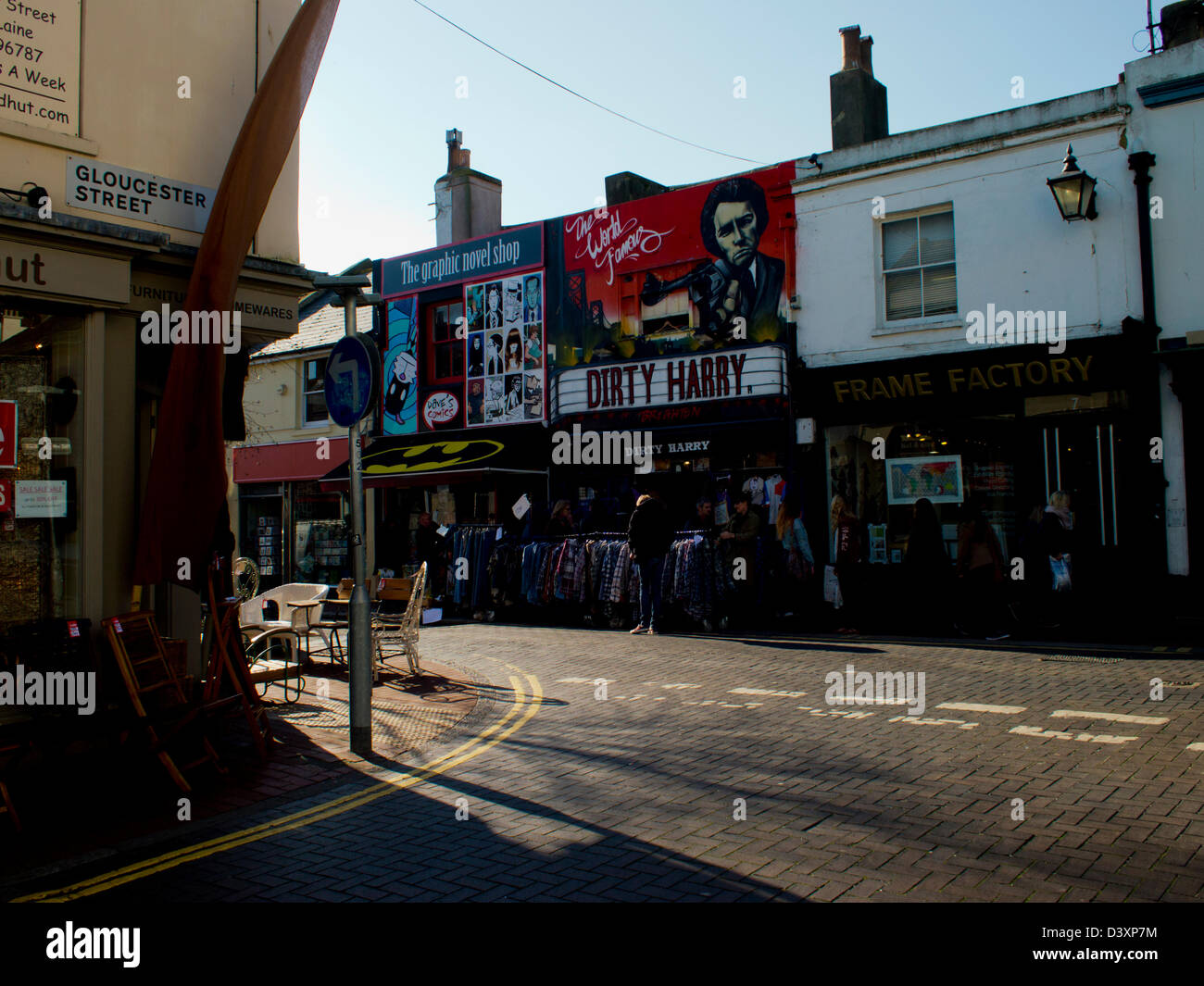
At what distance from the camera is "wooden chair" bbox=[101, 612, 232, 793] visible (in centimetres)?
611

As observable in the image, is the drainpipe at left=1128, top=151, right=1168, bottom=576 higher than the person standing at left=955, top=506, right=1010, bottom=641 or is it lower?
higher

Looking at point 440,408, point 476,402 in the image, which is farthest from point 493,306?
point 440,408

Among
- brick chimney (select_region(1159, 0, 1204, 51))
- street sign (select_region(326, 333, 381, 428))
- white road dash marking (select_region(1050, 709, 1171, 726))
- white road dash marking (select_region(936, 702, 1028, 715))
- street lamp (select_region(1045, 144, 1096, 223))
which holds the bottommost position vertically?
white road dash marking (select_region(936, 702, 1028, 715))

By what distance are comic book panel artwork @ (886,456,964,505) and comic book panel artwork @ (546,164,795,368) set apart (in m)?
2.96

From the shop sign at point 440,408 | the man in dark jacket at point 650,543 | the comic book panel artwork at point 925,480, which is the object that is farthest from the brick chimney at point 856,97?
the shop sign at point 440,408

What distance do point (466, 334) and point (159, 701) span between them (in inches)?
594

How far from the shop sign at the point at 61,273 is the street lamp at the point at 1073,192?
12.1 m

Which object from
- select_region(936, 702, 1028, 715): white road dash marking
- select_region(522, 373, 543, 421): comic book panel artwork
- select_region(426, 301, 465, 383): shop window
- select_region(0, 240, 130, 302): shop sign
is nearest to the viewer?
select_region(0, 240, 130, 302): shop sign

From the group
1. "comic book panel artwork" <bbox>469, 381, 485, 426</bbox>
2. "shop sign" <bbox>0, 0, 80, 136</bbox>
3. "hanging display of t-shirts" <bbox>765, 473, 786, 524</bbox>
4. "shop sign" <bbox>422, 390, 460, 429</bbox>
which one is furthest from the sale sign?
"shop sign" <bbox>422, 390, 460, 429</bbox>

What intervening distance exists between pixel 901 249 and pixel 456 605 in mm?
10017

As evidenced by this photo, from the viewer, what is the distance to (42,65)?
7.30 m

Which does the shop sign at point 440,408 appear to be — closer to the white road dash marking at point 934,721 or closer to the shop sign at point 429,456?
the shop sign at point 429,456

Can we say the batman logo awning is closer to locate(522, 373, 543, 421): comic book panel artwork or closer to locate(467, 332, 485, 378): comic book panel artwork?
locate(522, 373, 543, 421): comic book panel artwork
